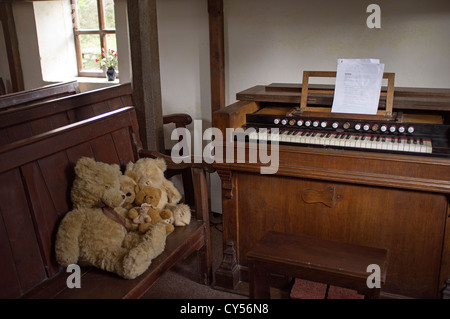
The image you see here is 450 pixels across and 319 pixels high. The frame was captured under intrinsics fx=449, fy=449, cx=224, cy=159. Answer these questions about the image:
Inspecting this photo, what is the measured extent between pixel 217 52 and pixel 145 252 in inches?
70.7

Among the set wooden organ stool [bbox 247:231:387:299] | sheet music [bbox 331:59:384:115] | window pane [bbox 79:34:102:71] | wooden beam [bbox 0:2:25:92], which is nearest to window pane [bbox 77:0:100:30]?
window pane [bbox 79:34:102:71]

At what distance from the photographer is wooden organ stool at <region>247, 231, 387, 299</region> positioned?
177 centimetres

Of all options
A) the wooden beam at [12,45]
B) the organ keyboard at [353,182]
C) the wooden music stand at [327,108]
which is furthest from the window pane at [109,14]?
the wooden music stand at [327,108]

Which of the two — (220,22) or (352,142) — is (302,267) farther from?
(220,22)

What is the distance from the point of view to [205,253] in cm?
249

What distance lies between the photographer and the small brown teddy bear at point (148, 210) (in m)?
2.15

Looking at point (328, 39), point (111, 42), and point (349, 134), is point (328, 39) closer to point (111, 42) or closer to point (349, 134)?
point (349, 134)

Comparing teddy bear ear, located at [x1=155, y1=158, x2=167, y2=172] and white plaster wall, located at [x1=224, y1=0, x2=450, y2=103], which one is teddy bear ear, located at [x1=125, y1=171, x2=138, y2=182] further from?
white plaster wall, located at [x1=224, y1=0, x2=450, y2=103]

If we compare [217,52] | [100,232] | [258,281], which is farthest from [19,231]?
[217,52]

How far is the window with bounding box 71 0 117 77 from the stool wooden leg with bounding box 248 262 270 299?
3.36 metres

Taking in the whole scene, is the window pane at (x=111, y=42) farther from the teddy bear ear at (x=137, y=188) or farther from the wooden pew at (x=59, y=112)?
the teddy bear ear at (x=137, y=188)

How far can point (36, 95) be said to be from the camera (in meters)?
3.11
